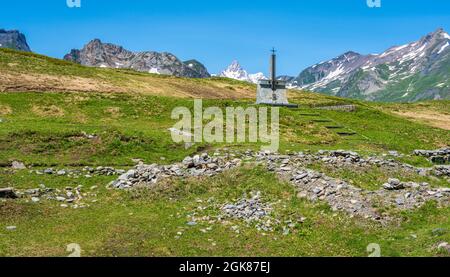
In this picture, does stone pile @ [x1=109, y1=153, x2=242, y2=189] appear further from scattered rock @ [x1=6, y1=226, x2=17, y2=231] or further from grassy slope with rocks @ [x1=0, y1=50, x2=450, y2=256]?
scattered rock @ [x1=6, y1=226, x2=17, y2=231]

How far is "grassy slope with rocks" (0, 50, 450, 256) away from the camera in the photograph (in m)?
25.3

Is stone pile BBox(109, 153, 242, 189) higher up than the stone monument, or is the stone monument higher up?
the stone monument

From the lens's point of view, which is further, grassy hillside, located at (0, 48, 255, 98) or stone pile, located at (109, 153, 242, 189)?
grassy hillside, located at (0, 48, 255, 98)

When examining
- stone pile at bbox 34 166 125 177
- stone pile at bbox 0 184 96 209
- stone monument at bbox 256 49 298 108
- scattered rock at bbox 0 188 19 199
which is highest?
stone monument at bbox 256 49 298 108

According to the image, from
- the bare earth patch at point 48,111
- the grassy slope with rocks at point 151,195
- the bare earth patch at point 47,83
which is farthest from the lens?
the bare earth patch at point 47,83

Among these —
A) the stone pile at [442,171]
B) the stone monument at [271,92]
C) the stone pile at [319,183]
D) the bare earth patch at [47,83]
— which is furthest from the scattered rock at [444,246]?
the bare earth patch at [47,83]

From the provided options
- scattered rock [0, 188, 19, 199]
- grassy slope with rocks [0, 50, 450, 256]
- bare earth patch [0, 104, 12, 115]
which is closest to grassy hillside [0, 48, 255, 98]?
grassy slope with rocks [0, 50, 450, 256]

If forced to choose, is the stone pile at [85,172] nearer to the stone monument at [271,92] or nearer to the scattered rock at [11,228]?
the scattered rock at [11,228]

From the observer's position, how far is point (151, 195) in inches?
1359

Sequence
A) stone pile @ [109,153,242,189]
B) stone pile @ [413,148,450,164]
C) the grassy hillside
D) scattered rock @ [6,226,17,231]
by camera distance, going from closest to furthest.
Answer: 1. scattered rock @ [6,226,17,231]
2. stone pile @ [109,153,242,189]
3. stone pile @ [413,148,450,164]
4. the grassy hillside

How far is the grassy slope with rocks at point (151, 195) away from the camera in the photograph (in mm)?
25281

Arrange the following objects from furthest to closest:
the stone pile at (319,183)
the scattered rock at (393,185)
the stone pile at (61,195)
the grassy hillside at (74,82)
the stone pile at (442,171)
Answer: the grassy hillside at (74,82), the stone pile at (442,171), the stone pile at (61,195), the scattered rock at (393,185), the stone pile at (319,183)

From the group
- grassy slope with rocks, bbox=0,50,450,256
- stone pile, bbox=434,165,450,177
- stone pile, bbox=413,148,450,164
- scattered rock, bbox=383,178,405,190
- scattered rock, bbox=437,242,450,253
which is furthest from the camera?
stone pile, bbox=413,148,450,164

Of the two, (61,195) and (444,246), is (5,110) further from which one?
(444,246)
